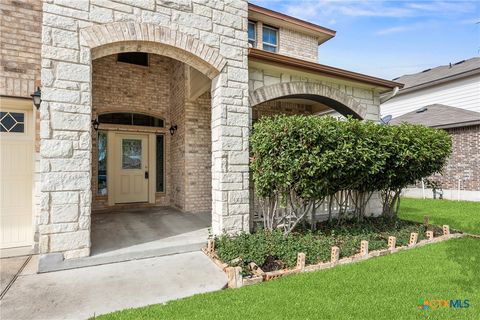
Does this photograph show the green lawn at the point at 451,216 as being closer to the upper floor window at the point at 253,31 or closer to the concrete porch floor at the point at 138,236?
the concrete porch floor at the point at 138,236

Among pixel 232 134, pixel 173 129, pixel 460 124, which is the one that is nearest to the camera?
pixel 232 134

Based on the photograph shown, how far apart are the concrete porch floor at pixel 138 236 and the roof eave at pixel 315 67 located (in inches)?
137

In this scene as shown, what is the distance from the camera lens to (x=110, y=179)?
25.7ft

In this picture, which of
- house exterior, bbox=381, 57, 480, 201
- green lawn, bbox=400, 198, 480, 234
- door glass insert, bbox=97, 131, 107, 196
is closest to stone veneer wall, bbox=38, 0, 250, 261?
door glass insert, bbox=97, 131, 107, 196

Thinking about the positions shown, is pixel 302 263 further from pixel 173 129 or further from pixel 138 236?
pixel 173 129

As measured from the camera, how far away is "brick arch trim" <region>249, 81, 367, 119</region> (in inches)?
213

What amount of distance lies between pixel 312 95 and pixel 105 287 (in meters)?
5.20

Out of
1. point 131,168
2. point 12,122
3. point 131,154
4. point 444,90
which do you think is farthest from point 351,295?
point 444,90

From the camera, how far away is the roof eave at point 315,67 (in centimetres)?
516

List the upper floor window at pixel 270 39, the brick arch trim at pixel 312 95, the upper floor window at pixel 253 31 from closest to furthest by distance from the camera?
the brick arch trim at pixel 312 95
the upper floor window at pixel 253 31
the upper floor window at pixel 270 39

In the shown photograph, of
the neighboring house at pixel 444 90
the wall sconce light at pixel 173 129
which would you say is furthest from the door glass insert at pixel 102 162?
the neighboring house at pixel 444 90

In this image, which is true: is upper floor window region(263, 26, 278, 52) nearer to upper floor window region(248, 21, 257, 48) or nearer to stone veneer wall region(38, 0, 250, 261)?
upper floor window region(248, 21, 257, 48)

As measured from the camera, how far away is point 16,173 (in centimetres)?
450

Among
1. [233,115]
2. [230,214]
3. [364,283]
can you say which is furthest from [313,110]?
[364,283]
